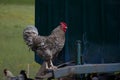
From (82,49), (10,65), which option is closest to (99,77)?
(82,49)

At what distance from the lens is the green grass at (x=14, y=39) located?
21614 mm

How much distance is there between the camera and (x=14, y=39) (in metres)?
28.0

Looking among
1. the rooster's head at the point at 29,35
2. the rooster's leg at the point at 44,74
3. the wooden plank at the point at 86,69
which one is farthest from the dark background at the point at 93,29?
the rooster's head at the point at 29,35

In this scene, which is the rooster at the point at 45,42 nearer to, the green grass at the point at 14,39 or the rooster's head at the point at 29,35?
the rooster's head at the point at 29,35

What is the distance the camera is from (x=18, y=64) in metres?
22.1

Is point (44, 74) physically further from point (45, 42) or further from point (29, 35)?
point (29, 35)

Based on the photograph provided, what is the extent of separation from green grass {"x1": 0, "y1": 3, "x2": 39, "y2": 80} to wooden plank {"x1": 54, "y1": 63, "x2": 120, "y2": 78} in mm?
7353

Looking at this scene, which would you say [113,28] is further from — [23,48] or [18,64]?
[23,48]

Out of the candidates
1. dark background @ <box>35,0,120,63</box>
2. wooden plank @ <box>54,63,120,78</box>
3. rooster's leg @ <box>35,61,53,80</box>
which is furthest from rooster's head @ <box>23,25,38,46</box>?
dark background @ <box>35,0,120,63</box>

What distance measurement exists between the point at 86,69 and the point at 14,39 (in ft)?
56.2

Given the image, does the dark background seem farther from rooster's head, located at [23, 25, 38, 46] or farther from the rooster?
rooster's head, located at [23, 25, 38, 46]

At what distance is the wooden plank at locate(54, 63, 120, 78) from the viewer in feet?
36.5

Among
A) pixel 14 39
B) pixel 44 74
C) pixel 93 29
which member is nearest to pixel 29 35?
pixel 44 74

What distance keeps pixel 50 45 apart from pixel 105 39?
1551mm
